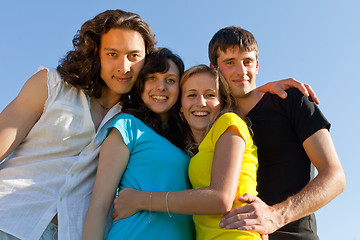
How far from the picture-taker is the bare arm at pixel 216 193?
2.71 m

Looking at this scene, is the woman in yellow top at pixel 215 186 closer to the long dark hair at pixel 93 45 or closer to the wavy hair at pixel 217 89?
the wavy hair at pixel 217 89

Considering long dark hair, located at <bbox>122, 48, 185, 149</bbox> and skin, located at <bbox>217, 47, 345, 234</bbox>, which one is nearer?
skin, located at <bbox>217, 47, 345, 234</bbox>

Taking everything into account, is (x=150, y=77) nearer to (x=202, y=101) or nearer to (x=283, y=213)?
(x=202, y=101)

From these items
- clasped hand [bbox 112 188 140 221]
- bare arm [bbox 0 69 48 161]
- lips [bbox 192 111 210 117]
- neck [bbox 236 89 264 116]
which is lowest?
clasped hand [bbox 112 188 140 221]

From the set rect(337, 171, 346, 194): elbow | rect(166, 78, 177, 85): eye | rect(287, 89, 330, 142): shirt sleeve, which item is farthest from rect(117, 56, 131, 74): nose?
rect(337, 171, 346, 194): elbow

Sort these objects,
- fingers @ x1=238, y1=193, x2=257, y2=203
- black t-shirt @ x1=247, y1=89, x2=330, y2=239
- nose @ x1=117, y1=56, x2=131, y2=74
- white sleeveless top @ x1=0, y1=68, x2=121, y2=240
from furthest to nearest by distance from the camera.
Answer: nose @ x1=117, y1=56, x2=131, y2=74, black t-shirt @ x1=247, y1=89, x2=330, y2=239, white sleeveless top @ x1=0, y1=68, x2=121, y2=240, fingers @ x1=238, y1=193, x2=257, y2=203

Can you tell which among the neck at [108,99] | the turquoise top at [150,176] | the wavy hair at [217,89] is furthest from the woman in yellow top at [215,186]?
the neck at [108,99]

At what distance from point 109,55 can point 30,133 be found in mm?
1135

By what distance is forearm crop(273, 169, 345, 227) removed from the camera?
2975 millimetres

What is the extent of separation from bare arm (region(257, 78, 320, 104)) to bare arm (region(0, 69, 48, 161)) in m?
2.25

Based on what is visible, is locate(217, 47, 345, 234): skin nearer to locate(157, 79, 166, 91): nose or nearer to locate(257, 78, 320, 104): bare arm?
locate(257, 78, 320, 104): bare arm

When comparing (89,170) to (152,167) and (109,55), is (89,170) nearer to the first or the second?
(152,167)

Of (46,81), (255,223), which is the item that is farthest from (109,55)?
(255,223)

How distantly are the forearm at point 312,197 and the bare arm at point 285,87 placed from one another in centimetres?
80
